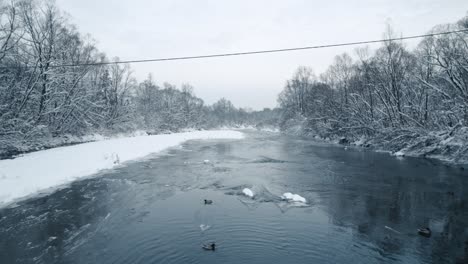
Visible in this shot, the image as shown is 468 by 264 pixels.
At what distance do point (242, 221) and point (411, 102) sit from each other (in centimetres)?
2580

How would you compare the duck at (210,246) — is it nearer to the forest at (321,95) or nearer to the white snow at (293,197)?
the white snow at (293,197)

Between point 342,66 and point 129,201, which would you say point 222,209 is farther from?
point 342,66

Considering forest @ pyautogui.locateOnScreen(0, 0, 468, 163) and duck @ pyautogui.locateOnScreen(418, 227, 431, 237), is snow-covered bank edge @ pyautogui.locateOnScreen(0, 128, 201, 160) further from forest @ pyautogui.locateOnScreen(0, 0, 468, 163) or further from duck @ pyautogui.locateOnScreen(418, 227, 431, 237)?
duck @ pyautogui.locateOnScreen(418, 227, 431, 237)

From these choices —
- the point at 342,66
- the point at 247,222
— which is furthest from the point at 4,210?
the point at 342,66

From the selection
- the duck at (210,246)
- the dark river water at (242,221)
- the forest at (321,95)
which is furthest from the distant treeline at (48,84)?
the duck at (210,246)

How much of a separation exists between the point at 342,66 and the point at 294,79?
94.9 feet

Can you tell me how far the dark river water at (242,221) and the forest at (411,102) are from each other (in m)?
7.67

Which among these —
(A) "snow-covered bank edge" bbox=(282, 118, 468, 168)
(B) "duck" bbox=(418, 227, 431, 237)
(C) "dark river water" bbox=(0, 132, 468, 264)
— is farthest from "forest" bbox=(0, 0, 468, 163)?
(B) "duck" bbox=(418, 227, 431, 237)

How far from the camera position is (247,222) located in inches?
299

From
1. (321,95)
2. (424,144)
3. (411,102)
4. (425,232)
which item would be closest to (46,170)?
(425,232)

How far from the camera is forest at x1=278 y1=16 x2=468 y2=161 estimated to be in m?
18.9

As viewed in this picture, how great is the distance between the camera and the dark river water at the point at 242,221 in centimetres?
578

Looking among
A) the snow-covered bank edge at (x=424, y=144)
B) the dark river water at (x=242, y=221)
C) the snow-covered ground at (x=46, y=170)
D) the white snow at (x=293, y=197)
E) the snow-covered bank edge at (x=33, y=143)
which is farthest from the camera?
the snow-covered bank edge at (x=424, y=144)

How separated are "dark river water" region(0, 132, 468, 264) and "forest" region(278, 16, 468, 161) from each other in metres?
7.67
